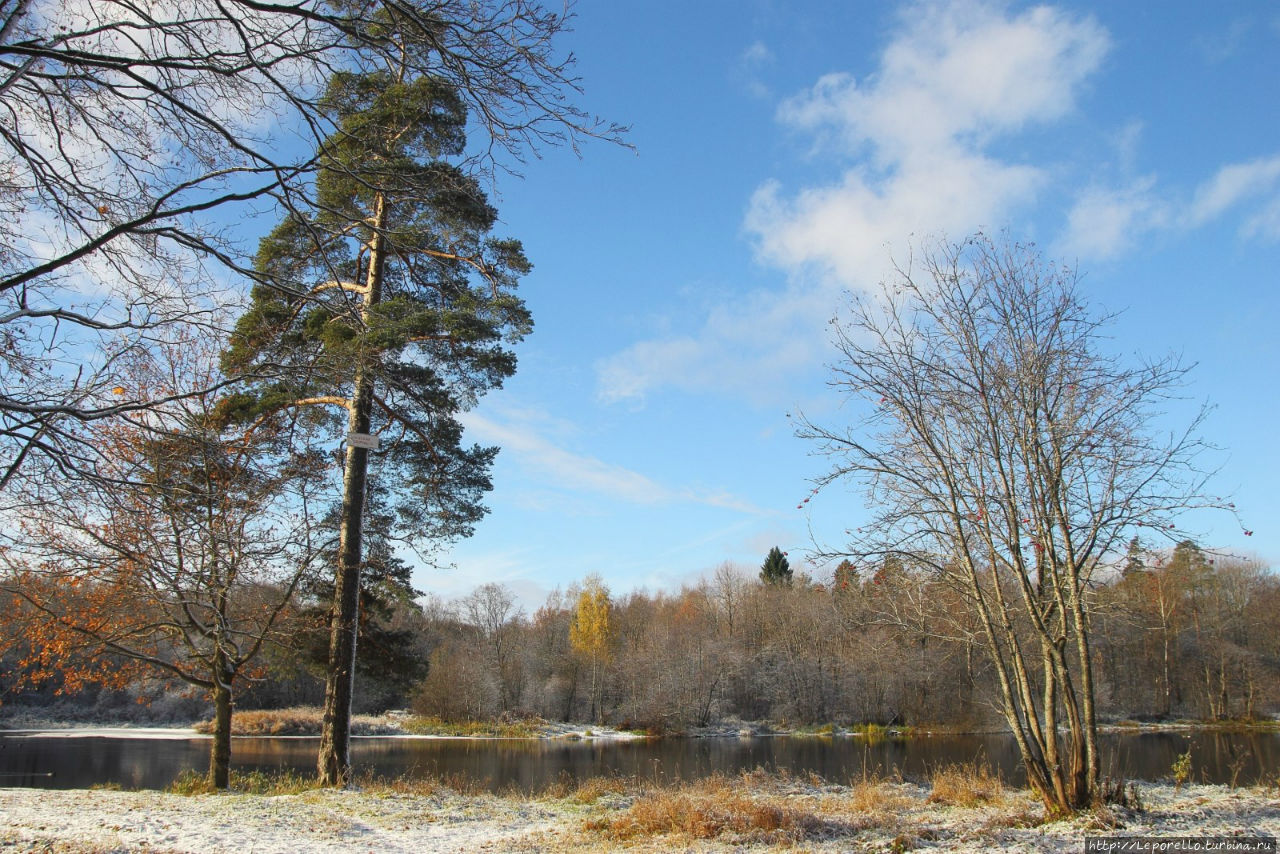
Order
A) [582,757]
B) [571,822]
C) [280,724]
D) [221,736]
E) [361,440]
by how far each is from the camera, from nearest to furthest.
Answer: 1. [571,822]
2. [361,440]
3. [221,736]
4. [582,757]
5. [280,724]

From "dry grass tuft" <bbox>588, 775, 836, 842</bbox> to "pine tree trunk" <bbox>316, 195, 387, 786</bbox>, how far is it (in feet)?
15.7

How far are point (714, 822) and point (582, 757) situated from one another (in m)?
22.1

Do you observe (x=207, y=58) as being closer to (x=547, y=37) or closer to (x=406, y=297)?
(x=547, y=37)

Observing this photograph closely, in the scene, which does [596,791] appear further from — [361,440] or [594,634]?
[594,634]

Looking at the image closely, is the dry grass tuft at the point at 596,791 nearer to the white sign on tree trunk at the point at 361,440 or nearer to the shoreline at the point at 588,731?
the white sign on tree trunk at the point at 361,440

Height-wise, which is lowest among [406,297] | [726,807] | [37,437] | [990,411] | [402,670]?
[726,807]

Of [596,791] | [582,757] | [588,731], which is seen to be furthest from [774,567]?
[596,791]

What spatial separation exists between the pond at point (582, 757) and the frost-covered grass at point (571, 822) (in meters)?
6.19

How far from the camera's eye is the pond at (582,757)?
60.7 ft

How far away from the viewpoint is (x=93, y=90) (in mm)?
4449

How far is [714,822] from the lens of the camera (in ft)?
23.8

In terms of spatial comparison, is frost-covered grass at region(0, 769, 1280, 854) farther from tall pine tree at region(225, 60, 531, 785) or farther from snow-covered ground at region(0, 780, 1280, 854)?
tall pine tree at region(225, 60, 531, 785)

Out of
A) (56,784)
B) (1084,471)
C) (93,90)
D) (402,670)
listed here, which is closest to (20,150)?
(93,90)

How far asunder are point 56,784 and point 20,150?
18809 millimetres
